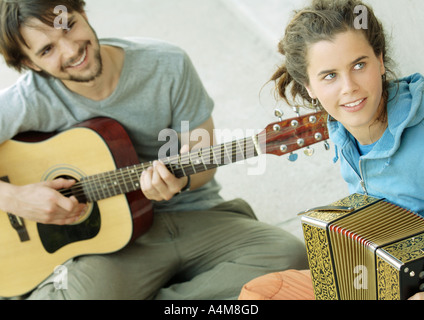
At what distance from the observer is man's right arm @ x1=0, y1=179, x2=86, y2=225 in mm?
1666

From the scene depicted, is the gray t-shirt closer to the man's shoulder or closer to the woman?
the man's shoulder

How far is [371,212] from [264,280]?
0.36 metres

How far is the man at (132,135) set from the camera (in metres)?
1.62

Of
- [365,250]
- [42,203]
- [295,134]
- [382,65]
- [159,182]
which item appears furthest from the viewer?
[42,203]

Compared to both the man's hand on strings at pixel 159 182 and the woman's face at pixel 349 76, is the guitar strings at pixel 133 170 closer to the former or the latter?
the man's hand on strings at pixel 159 182

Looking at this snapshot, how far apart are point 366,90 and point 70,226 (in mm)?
1073

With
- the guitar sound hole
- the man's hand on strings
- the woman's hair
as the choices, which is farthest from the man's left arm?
the woman's hair

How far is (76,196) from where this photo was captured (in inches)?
67.6

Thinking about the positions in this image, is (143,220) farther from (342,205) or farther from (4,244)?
(342,205)

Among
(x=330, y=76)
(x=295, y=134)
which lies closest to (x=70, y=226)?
(x=295, y=134)

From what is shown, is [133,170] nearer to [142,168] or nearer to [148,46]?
[142,168]

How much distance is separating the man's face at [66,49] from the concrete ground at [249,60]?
39cm

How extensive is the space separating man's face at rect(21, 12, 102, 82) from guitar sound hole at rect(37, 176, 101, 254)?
426 millimetres
